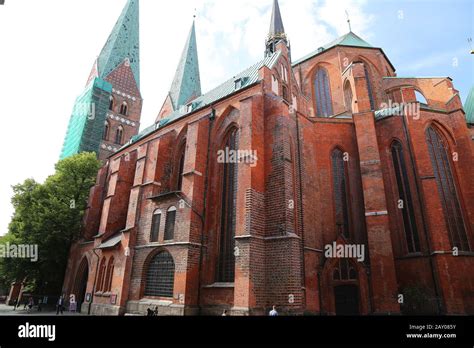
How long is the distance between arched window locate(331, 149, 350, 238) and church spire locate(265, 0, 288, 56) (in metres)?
13.4

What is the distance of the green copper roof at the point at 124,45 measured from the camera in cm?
3891

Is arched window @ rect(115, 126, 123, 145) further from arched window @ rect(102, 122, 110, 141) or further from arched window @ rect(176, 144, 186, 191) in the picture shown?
arched window @ rect(176, 144, 186, 191)

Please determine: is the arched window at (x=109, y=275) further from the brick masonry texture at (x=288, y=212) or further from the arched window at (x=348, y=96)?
the arched window at (x=348, y=96)

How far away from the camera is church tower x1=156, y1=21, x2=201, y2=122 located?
1423 inches

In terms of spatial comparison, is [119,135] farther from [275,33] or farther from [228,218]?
[228,218]

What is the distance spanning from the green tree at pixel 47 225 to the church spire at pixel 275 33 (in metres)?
21.3

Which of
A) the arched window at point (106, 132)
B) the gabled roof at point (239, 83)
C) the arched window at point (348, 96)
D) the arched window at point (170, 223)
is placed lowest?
the arched window at point (170, 223)

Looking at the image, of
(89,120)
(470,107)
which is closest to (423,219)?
(470,107)

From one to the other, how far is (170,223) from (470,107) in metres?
24.4

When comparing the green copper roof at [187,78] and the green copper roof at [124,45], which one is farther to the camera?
the green copper roof at [124,45]

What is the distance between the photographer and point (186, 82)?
126ft

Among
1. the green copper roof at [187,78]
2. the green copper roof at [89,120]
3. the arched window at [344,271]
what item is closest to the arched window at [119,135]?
the green copper roof at [89,120]

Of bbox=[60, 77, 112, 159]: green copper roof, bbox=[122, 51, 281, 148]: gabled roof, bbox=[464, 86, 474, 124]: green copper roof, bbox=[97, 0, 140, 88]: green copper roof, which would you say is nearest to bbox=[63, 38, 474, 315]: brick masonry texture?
bbox=[122, 51, 281, 148]: gabled roof

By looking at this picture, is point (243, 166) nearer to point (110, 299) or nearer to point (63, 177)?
point (110, 299)
